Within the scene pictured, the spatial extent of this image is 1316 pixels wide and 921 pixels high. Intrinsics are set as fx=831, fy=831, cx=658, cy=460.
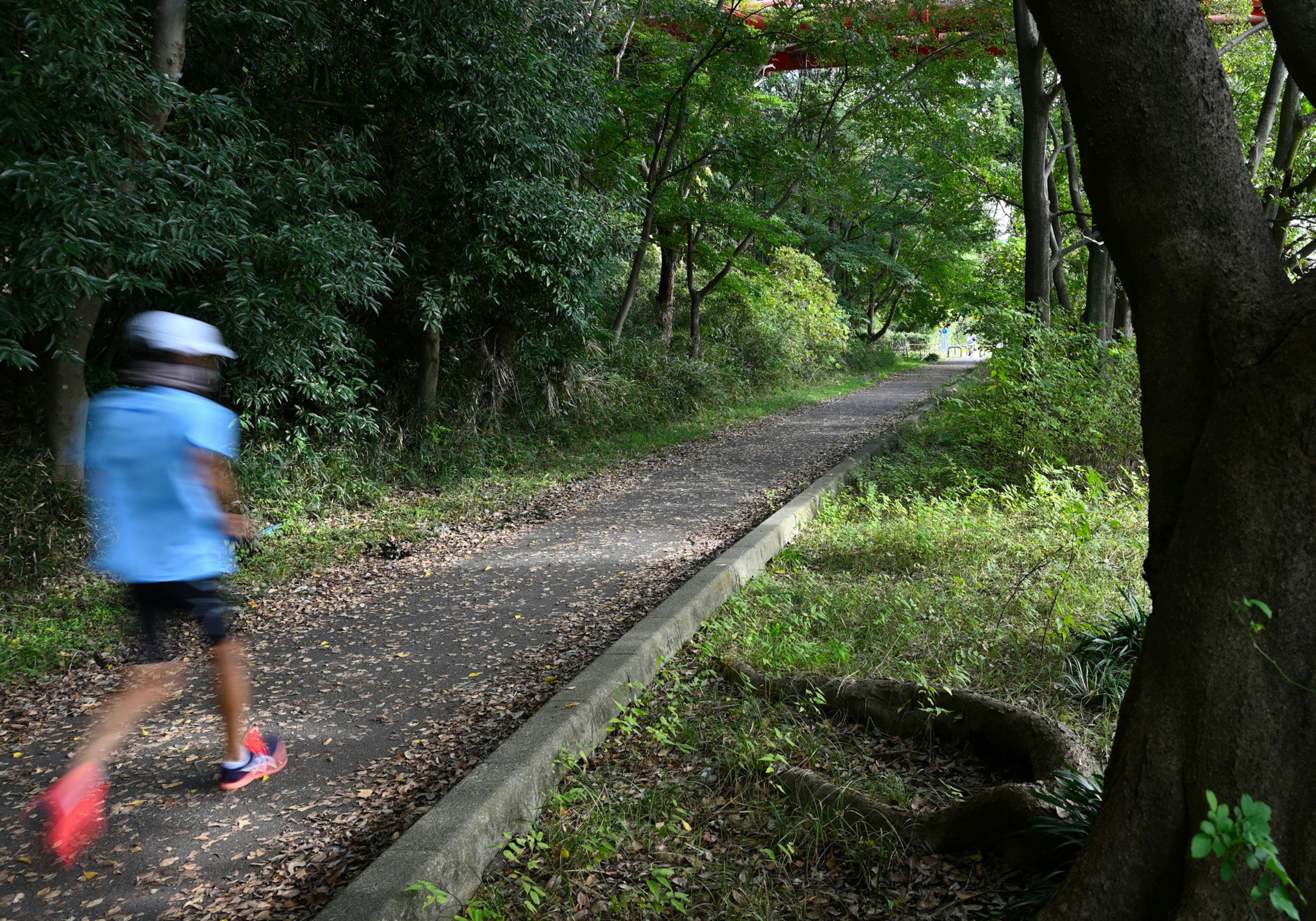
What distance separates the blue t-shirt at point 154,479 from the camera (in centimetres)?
331

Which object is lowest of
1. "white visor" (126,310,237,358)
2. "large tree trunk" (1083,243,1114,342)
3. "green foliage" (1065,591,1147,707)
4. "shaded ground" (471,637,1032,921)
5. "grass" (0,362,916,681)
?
"shaded ground" (471,637,1032,921)

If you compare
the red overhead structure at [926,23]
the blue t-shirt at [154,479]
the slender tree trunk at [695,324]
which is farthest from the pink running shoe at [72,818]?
the slender tree trunk at [695,324]

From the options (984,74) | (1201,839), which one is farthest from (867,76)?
(1201,839)

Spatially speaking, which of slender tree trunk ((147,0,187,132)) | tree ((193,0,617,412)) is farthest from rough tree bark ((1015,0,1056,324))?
slender tree trunk ((147,0,187,132))

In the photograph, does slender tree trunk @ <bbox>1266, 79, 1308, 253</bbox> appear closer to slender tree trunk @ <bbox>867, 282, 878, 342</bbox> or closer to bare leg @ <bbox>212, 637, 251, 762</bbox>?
bare leg @ <bbox>212, 637, 251, 762</bbox>

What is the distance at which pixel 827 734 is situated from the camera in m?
3.94

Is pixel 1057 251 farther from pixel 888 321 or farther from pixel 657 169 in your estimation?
pixel 888 321

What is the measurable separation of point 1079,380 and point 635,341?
9.11 m

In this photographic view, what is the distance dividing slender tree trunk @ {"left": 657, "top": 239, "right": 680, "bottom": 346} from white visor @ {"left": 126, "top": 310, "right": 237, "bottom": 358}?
15582mm

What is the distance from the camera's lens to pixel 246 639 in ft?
17.9

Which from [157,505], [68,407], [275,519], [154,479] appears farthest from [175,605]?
[275,519]

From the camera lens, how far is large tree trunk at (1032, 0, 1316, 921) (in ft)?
6.63

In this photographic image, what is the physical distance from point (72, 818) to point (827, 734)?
315 cm

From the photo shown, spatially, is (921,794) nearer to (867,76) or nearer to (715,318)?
(867,76)
